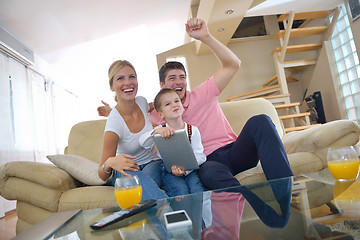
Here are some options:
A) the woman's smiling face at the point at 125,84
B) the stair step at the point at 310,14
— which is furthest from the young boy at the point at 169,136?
the stair step at the point at 310,14

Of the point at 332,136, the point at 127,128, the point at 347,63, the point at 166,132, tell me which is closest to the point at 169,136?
the point at 166,132

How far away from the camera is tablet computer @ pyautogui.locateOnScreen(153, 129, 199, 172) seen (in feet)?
4.34

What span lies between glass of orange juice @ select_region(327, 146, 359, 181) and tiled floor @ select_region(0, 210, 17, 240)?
2375 mm

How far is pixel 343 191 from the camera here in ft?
2.80

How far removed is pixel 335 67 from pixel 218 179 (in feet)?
15.4

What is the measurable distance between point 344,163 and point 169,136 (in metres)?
0.70

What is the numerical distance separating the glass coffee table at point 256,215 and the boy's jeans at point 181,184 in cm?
37

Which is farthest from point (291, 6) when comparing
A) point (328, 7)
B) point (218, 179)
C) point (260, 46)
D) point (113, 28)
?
point (218, 179)

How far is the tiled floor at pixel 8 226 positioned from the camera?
2380mm

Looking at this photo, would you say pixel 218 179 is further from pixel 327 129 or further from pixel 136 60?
pixel 136 60

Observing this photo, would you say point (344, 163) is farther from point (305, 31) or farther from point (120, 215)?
point (305, 31)

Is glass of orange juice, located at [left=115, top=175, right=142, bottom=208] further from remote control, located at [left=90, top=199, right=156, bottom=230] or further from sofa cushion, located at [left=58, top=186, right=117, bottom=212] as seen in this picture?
sofa cushion, located at [left=58, top=186, right=117, bottom=212]

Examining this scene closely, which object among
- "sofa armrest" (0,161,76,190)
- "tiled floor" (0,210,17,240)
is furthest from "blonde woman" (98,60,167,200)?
"tiled floor" (0,210,17,240)

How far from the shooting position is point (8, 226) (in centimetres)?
284
